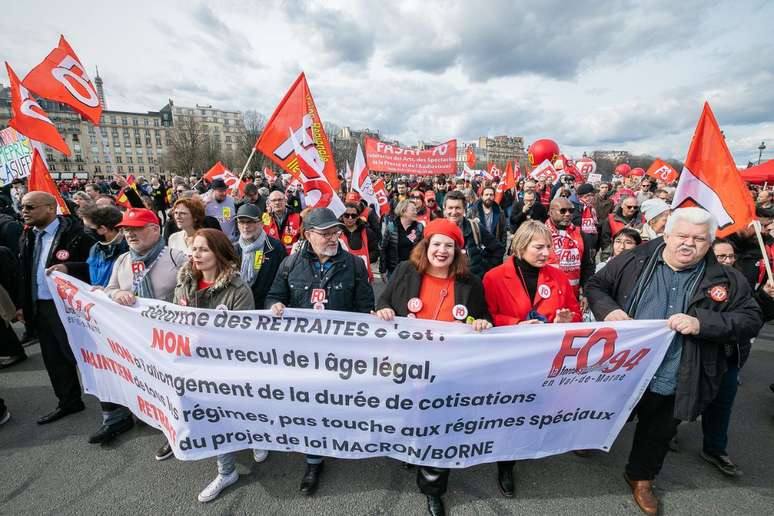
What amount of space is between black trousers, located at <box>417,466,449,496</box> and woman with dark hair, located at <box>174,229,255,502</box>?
1462mm

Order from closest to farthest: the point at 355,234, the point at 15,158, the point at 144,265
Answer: the point at 144,265 → the point at 355,234 → the point at 15,158

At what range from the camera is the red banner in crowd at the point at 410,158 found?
14.1 metres

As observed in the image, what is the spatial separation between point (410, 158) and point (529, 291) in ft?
40.5

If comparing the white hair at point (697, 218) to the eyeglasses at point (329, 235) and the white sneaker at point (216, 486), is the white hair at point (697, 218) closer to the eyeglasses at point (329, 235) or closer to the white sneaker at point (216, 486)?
the eyeglasses at point (329, 235)

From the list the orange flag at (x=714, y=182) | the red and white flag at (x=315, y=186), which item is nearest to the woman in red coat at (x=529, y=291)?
the orange flag at (x=714, y=182)

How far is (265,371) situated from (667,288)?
2762 mm

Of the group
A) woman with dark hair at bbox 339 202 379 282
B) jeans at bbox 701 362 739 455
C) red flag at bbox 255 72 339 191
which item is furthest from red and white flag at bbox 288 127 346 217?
jeans at bbox 701 362 739 455

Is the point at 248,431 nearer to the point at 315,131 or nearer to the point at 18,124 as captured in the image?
the point at 315,131

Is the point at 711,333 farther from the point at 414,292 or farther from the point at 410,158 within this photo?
the point at 410,158

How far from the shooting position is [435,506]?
8.37 ft

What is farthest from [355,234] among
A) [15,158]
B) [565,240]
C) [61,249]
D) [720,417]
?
[15,158]

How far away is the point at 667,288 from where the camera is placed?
2.42 m

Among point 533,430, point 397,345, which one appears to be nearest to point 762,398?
point 533,430

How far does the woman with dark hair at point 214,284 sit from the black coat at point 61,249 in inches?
57.1
